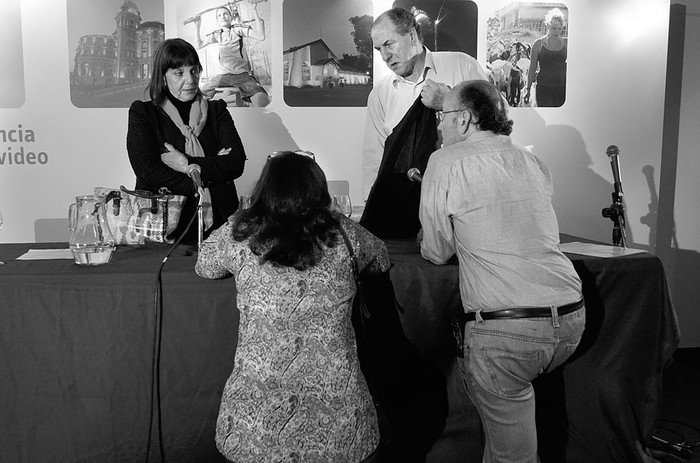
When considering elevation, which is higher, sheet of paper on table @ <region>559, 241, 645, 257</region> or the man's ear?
the man's ear

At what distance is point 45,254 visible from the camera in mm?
2154

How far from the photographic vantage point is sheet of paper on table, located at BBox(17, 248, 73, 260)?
2090mm

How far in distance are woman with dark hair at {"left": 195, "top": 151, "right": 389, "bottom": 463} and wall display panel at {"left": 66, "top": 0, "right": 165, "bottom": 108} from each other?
2256 mm

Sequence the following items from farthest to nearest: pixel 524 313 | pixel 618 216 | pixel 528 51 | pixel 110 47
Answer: pixel 528 51 < pixel 110 47 < pixel 618 216 < pixel 524 313

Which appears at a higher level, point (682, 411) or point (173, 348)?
point (173, 348)

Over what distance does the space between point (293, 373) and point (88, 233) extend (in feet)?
2.88

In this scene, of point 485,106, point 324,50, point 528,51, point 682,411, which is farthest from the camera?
point 528,51

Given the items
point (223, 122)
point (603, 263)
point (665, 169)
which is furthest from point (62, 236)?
point (665, 169)

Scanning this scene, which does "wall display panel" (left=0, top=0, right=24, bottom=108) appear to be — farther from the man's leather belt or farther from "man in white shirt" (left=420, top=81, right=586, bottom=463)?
the man's leather belt

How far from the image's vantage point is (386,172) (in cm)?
259

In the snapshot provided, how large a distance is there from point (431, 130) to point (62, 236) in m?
2.08

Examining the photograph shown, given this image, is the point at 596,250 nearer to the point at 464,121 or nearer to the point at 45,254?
the point at 464,121

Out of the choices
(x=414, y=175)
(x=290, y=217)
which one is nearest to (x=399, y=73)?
(x=414, y=175)

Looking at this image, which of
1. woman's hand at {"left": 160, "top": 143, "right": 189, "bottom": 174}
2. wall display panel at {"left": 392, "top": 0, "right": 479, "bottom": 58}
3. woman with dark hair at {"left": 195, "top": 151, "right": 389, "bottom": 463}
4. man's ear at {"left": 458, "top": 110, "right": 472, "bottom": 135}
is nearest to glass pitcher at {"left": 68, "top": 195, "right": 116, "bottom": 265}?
woman's hand at {"left": 160, "top": 143, "right": 189, "bottom": 174}
